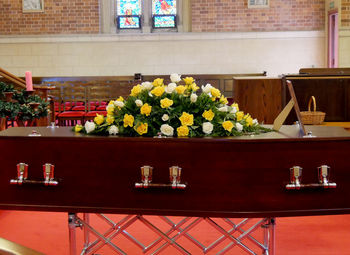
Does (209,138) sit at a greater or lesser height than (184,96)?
lesser

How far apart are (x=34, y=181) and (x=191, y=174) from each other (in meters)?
0.80

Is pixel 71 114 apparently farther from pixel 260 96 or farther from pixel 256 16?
pixel 256 16

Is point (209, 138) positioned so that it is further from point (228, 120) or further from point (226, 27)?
point (226, 27)

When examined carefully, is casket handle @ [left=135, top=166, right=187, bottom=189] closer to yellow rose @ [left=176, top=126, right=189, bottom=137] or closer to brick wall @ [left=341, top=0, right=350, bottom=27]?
yellow rose @ [left=176, top=126, right=189, bottom=137]

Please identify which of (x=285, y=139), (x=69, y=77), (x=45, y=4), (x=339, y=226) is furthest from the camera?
(x=45, y=4)

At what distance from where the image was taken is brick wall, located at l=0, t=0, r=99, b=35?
523 inches

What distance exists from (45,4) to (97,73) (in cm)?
209

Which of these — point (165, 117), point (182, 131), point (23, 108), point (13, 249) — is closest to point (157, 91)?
point (165, 117)

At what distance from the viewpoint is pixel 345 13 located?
12.0 m

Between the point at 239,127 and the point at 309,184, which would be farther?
the point at 239,127

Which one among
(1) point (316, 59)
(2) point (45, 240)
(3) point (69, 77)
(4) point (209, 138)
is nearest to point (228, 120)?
(4) point (209, 138)

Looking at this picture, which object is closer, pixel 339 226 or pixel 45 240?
pixel 45 240

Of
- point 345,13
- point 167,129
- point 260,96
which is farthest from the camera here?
point 345,13

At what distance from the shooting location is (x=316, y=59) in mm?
13117
